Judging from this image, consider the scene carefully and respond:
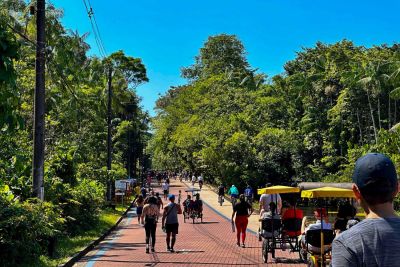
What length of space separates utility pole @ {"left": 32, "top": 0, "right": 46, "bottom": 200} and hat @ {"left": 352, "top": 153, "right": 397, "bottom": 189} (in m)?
11.6

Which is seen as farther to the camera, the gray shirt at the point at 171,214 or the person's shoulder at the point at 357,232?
the gray shirt at the point at 171,214

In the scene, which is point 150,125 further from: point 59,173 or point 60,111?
point 59,173

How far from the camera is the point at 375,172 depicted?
251 centimetres

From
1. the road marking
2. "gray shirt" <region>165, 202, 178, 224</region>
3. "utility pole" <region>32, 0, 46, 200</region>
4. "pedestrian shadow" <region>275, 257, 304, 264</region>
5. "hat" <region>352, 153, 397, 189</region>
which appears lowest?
"pedestrian shadow" <region>275, 257, 304, 264</region>

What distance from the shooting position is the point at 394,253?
2.43m

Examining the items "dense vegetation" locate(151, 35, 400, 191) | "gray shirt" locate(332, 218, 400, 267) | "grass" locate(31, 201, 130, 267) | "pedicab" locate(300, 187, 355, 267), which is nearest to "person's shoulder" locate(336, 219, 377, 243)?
"gray shirt" locate(332, 218, 400, 267)

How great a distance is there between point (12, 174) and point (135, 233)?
7750 mm

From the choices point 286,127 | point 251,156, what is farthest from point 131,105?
point 251,156

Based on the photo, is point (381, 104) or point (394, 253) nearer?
point (394, 253)

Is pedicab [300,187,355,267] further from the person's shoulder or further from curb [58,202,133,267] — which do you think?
the person's shoulder

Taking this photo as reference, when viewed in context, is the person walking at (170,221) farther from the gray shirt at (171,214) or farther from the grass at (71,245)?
the grass at (71,245)

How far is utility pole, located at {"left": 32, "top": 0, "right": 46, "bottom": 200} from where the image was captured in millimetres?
13082

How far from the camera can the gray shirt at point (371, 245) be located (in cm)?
243

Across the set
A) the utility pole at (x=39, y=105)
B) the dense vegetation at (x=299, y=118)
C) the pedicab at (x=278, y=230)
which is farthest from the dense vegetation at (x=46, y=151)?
the dense vegetation at (x=299, y=118)
